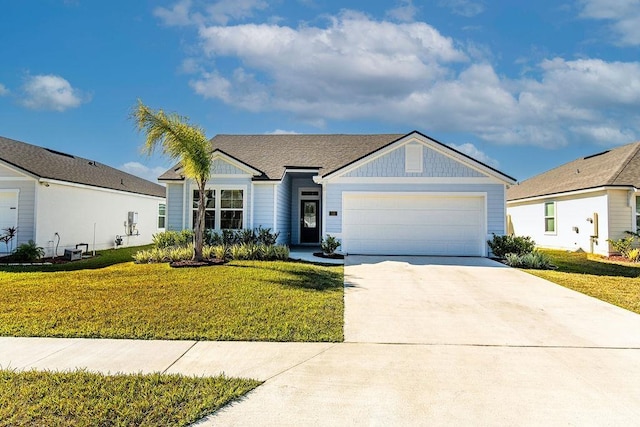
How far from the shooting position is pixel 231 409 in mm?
3131

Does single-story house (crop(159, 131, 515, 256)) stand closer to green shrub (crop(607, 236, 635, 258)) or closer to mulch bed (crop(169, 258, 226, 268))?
mulch bed (crop(169, 258, 226, 268))

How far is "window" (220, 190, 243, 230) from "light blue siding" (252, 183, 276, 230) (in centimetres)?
64

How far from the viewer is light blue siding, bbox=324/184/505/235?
13812mm

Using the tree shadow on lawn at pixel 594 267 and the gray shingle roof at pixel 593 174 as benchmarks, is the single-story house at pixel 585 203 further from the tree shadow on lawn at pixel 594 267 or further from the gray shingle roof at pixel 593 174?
the tree shadow on lawn at pixel 594 267

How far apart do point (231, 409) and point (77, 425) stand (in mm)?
1222

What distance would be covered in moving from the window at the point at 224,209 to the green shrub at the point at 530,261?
34.6 feet

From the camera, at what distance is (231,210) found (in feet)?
48.9

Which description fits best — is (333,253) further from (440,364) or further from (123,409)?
(123,409)

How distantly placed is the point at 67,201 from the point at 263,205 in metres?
9.06

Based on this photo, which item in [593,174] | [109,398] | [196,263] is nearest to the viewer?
[109,398]

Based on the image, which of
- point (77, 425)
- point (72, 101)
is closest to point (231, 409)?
point (77, 425)

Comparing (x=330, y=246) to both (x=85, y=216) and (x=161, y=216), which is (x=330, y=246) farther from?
(x=161, y=216)

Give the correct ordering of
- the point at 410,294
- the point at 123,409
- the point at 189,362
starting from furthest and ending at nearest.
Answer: the point at 410,294, the point at 189,362, the point at 123,409

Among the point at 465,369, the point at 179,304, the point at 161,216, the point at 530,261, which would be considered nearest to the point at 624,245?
the point at 530,261
